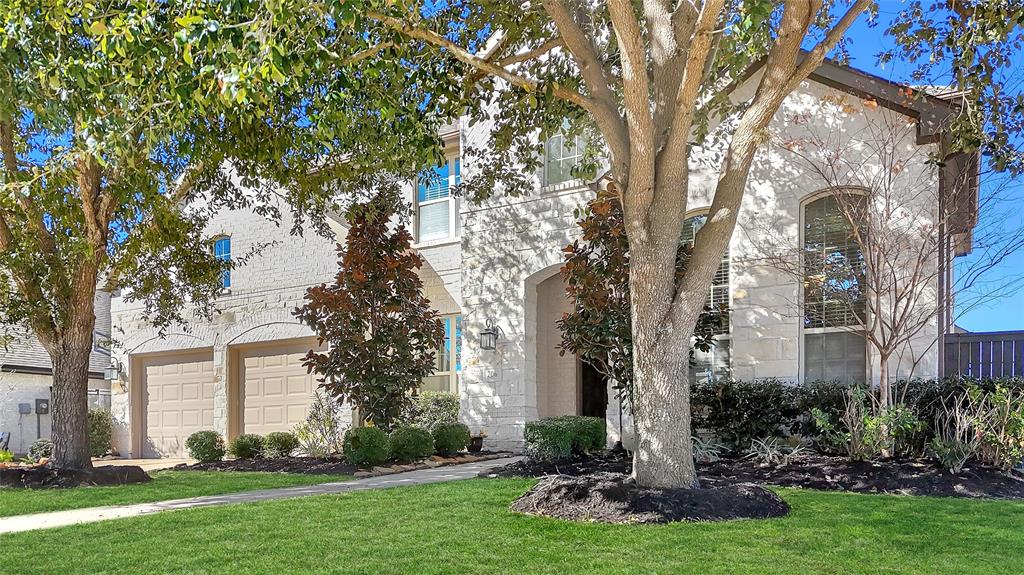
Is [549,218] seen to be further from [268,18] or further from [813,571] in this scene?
[813,571]

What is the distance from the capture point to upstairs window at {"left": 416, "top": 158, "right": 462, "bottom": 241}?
49.4 feet

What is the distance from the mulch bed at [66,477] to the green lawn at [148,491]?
26cm

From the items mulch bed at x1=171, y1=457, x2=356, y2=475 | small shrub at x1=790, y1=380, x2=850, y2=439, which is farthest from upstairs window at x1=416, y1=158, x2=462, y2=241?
small shrub at x1=790, y1=380, x2=850, y2=439

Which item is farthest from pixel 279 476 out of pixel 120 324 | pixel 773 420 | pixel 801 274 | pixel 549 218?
pixel 120 324

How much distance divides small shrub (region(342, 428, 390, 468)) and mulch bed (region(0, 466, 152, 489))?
8.73 ft

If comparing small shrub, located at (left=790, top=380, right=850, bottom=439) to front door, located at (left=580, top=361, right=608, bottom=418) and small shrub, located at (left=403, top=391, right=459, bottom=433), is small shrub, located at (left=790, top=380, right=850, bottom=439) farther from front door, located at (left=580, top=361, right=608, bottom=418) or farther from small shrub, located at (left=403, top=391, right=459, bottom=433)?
small shrub, located at (left=403, top=391, right=459, bottom=433)

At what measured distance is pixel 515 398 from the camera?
13.0 metres

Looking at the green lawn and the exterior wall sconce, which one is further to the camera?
the exterior wall sconce

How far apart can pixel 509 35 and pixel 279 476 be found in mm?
6372

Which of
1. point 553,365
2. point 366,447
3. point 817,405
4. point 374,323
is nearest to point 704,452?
point 817,405

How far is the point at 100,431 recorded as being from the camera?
17.4 meters

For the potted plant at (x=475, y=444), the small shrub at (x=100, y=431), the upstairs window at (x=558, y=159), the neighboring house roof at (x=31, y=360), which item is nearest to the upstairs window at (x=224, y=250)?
the small shrub at (x=100, y=431)

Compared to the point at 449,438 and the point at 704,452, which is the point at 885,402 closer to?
the point at 704,452

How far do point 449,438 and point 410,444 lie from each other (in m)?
0.87
